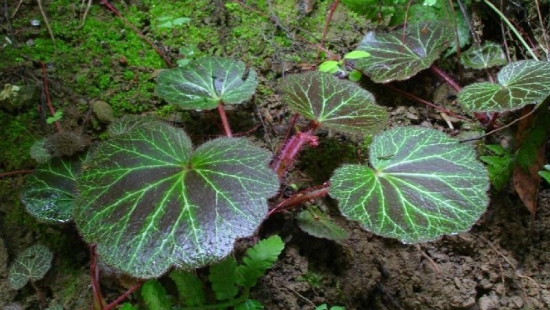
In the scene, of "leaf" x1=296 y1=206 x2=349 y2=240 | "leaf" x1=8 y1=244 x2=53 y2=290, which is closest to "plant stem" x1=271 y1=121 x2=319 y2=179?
"leaf" x1=296 y1=206 x2=349 y2=240

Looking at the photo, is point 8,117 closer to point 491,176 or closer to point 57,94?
point 57,94

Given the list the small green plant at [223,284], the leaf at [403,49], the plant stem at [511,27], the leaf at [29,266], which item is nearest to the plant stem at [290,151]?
the small green plant at [223,284]

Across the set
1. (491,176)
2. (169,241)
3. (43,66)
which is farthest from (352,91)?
(43,66)

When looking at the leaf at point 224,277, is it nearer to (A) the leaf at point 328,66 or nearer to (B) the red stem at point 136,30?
(A) the leaf at point 328,66

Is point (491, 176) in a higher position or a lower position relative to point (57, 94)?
higher

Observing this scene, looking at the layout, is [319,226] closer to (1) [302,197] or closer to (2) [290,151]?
(1) [302,197]
